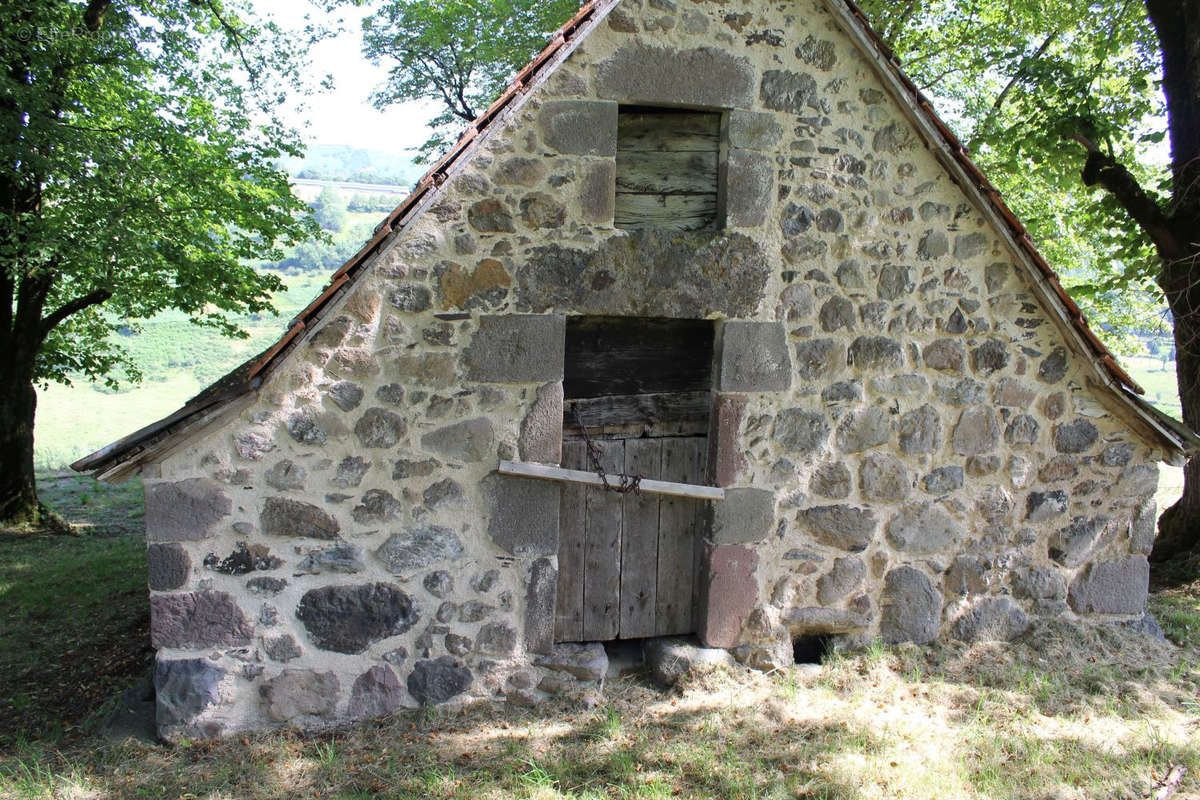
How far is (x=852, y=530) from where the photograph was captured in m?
5.16

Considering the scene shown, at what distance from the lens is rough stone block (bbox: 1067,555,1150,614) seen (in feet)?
18.2

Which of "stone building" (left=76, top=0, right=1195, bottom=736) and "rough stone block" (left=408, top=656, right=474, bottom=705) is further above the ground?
"stone building" (left=76, top=0, right=1195, bottom=736)

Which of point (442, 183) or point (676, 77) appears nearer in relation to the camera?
point (442, 183)

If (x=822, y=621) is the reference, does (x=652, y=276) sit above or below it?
above

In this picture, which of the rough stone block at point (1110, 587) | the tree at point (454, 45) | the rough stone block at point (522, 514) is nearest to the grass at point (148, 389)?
the tree at point (454, 45)

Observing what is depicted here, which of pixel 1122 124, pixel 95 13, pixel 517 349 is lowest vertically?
pixel 517 349

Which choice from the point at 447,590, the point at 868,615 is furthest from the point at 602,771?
the point at 868,615

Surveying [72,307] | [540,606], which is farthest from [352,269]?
[72,307]

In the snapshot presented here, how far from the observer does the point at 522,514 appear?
4668 millimetres

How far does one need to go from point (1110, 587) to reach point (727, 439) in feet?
10.1

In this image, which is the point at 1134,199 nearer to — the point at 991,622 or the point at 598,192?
the point at 991,622

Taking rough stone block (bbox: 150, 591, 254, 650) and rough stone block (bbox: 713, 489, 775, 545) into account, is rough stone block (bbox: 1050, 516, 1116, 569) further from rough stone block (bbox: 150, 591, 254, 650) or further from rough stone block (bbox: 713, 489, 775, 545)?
rough stone block (bbox: 150, 591, 254, 650)

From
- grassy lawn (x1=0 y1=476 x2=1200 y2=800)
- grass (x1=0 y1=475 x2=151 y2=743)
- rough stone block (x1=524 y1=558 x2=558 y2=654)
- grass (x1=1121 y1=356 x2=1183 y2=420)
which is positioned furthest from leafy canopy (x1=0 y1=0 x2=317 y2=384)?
grass (x1=1121 y1=356 x2=1183 y2=420)

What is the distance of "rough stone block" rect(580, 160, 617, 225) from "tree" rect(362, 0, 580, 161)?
9.61 metres
